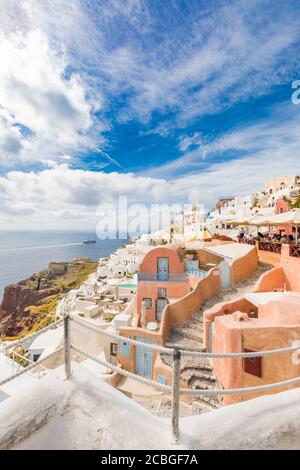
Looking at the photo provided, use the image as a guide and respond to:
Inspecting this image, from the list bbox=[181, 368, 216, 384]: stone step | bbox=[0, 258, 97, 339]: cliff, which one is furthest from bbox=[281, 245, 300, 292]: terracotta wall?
bbox=[0, 258, 97, 339]: cliff

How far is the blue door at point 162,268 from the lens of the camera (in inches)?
656

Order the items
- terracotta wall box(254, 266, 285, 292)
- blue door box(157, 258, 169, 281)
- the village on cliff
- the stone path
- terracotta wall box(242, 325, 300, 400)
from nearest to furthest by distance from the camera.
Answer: the village on cliff, terracotta wall box(242, 325, 300, 400), the stone path, terracotta wall box(254, 266, 285, 292), blue door box(157, 258, 169, 281)

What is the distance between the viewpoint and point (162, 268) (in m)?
16.8

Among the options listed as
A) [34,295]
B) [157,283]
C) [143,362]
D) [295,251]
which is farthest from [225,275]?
[34,295]

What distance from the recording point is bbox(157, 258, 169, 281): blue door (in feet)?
54.6

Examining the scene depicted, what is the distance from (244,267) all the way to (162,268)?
521cm

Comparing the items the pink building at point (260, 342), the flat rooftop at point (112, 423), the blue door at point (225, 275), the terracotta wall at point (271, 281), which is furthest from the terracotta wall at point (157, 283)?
the flat rooftop at point (112, 423)

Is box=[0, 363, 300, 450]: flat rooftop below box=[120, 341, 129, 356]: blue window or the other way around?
the other way around

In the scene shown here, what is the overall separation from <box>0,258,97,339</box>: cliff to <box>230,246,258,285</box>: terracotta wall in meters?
37.7

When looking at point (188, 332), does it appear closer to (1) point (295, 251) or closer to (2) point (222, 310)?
(2) point (222, 310)

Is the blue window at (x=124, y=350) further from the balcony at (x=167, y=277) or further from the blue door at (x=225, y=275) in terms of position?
the blue door at (x=225, y=275)

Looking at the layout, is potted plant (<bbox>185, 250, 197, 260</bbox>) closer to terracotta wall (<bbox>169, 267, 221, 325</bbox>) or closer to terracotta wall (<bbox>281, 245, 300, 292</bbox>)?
terracotta wall (<bbox>169, 267, 221, 325</bbox>)

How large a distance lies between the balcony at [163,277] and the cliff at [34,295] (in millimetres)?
32887
